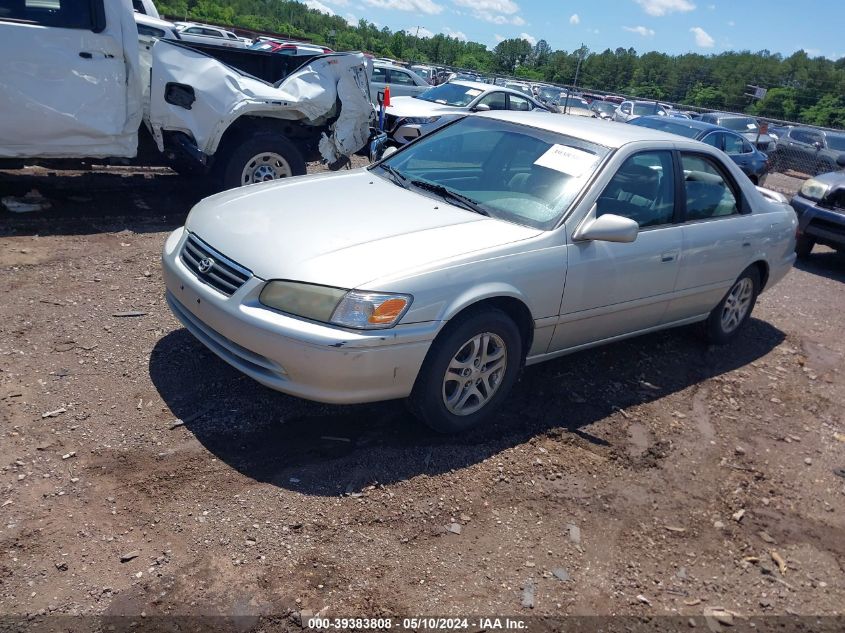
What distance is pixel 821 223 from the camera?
352 inches

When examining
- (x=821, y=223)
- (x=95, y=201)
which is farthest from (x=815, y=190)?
(x=95, y=201)

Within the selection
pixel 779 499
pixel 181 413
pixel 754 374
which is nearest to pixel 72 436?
pixel 181 413

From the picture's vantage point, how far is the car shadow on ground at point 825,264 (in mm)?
9109

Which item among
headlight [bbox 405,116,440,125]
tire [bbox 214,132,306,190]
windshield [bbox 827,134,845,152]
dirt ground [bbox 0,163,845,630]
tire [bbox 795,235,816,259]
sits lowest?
dirt ground [bbox 0,163,845,630]

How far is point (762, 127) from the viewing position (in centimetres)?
1895

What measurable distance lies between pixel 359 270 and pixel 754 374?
3630mm

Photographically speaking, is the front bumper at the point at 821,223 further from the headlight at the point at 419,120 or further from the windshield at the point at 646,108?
the windshield at the point at 646,108

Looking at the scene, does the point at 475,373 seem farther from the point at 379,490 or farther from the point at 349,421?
the point at 379,490

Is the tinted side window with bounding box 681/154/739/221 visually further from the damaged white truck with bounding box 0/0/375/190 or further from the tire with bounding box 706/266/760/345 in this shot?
the damaged white truck with bounding box 0/0/375/190

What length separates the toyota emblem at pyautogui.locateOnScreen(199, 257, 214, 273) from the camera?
3.56 meters

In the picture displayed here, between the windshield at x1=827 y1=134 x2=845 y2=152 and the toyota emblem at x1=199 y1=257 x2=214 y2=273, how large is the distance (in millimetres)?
21370

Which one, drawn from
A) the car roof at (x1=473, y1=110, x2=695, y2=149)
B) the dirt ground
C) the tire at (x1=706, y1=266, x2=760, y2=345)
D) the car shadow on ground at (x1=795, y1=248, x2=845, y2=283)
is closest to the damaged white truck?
the dirt ground

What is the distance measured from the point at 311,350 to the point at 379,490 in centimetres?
75

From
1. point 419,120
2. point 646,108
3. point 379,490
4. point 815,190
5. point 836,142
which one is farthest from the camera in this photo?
point 646,108
